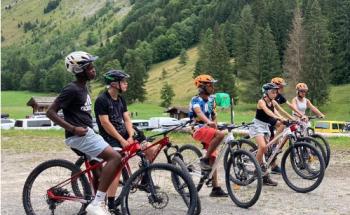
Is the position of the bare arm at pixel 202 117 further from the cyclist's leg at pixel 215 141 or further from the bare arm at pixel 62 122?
the bare arm at pixel 62 122

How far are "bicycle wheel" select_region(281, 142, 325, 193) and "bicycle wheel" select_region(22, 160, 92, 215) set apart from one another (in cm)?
476

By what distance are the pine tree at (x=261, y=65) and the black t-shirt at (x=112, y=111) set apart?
82.8 metres

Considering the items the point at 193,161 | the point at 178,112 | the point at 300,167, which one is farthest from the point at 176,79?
the point at 193,161

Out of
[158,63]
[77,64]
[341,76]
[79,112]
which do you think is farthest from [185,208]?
[158,63]

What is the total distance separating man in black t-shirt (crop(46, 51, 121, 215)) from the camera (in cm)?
672

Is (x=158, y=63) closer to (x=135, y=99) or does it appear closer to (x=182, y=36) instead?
(x=182, y=36)

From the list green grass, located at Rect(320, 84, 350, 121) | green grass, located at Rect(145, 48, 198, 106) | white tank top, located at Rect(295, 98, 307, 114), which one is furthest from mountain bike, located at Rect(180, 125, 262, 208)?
green grass, located at Rect(145, 48, 198, 106)

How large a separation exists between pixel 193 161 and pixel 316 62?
79539 millimetres

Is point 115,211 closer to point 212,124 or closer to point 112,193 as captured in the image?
point 112,193

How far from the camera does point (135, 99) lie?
116 metres

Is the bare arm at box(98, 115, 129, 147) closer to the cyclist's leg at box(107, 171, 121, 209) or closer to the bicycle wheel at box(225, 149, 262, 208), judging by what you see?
the cyclist's leg at box(107, 171, 121, 209)

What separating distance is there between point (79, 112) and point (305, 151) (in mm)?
5266

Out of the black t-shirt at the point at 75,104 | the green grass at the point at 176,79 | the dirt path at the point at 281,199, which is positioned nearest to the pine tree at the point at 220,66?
the green grass at the point at 176,79

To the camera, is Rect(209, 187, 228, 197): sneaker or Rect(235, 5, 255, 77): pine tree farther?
Rect(235, 5, 255, 77): pine tree
